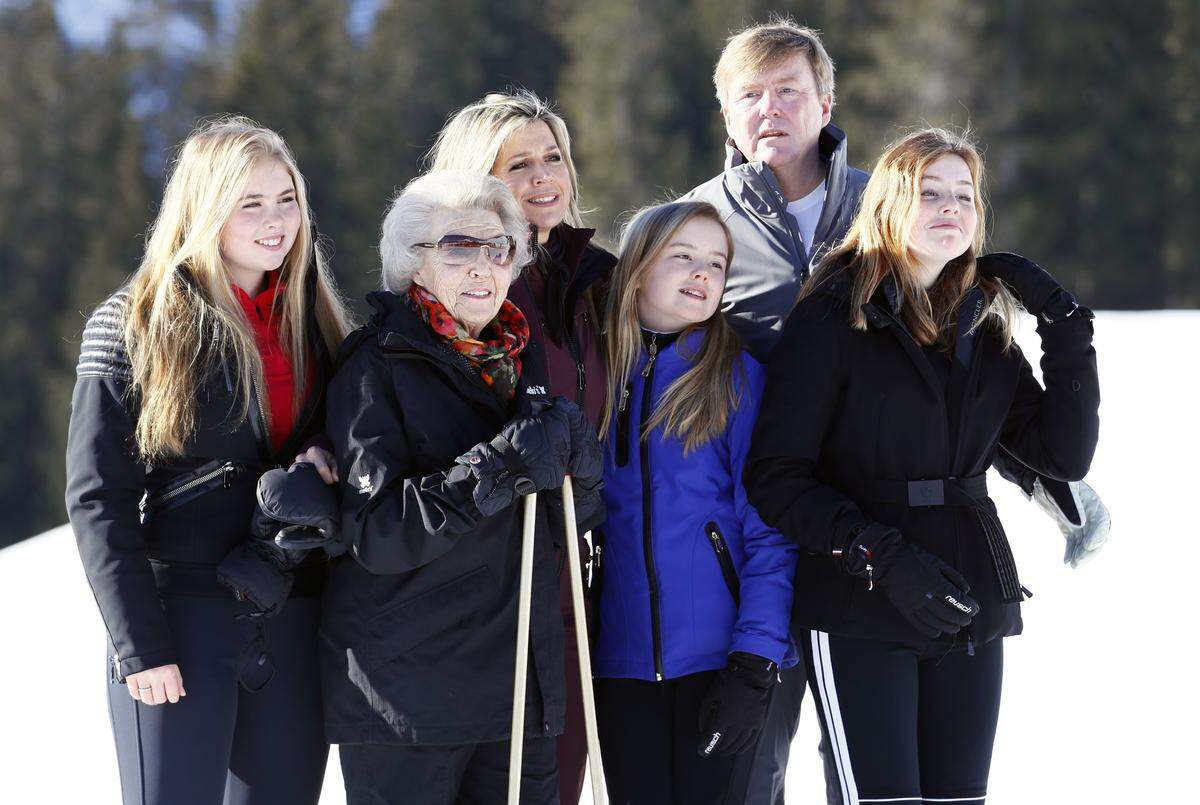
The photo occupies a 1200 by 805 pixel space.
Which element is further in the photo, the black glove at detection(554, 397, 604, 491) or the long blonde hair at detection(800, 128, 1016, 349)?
the long blonde hair at detection(800, 128, 1016, 349)

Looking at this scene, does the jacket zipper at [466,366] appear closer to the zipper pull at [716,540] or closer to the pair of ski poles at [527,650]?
the pair of ski poles at [527,650]

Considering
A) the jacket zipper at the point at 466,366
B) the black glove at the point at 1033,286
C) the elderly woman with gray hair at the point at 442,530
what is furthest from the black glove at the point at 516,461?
the black glove at the point at 1033,286

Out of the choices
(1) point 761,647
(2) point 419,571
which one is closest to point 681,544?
(1) point 761,647

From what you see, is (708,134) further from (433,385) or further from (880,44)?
(433,385)

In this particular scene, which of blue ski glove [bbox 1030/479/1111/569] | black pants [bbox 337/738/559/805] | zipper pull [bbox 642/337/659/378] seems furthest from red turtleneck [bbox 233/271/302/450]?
blue ski glove [bbox 1030/479/1111/569]

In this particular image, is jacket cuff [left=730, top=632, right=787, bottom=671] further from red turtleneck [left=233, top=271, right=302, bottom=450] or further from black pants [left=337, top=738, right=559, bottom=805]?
red turtleneck [left=233, top=271, right=302, bottom=450]

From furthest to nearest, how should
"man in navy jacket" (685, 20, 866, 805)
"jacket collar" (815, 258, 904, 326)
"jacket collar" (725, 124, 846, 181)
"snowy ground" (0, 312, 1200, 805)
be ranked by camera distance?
"snowy ground" (0, 312, 1200, 805)
"jacket collar" (725, 124, 846, 181)
"man in navy jacket" (685, 20, 866, 805)
"jacket collar" (815, 258, 904, 326)

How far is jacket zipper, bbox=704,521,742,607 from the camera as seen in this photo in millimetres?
3055

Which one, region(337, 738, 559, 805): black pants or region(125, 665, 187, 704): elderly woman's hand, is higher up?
region(125, 665, 187, 704): elderly woman's hand

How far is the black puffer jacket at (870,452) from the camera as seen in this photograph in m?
2.92

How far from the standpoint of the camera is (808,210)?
3.78 m

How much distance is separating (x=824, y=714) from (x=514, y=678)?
0.69 m

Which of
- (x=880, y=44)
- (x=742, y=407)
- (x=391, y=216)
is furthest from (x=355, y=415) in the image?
(x=880, y=44)

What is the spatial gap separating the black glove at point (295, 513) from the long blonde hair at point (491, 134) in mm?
1030
